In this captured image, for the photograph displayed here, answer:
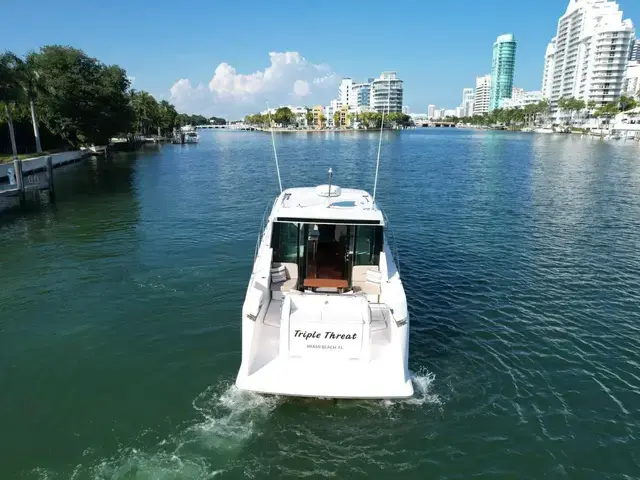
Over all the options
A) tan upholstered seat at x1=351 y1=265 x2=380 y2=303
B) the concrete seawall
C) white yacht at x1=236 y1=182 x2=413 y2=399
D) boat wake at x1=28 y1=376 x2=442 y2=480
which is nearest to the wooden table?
white yacht at x1=236 y1=182 x2=413 y2=399

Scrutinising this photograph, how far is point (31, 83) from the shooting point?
176 feet

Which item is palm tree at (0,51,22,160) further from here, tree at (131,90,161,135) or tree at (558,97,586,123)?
tree at (558,97,586,123)

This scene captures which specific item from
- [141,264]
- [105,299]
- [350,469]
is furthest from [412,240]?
[350,469]

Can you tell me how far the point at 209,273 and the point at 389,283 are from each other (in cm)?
1011

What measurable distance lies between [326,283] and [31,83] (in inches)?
2286

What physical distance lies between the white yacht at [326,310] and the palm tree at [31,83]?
50.3 m

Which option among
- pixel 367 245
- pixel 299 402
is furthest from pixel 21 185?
pixel 299 402

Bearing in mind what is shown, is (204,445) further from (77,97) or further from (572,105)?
(572,105)

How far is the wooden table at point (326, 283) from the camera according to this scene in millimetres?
11211

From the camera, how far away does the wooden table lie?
36.8ft

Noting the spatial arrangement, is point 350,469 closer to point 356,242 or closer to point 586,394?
point 356,242

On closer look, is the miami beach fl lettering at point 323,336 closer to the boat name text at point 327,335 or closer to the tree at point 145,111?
the boat name text at point 327,335

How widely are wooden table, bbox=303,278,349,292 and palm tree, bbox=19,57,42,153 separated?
168 ft

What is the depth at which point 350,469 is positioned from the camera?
27.5ft
